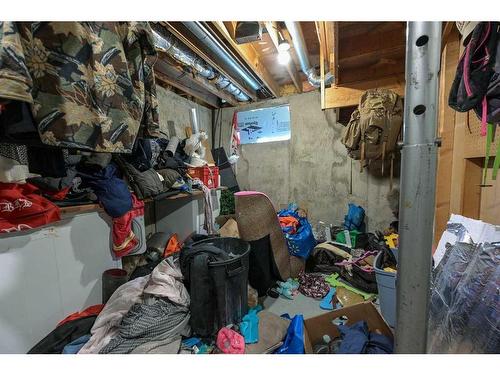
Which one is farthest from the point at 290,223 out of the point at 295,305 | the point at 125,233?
the point at 125,233

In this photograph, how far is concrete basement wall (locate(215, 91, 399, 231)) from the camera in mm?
3070

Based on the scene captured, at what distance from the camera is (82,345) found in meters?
1.12

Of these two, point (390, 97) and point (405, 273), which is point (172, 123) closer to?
point (390, 97)

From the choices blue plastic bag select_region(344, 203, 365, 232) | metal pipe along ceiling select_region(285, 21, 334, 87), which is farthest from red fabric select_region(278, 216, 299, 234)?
metal pipe along ceiling select_region(285, 21, 334, 87)

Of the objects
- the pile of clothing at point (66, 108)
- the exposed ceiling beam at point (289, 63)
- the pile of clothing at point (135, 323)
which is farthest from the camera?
the exposed ceiling beam at point (289, 63)

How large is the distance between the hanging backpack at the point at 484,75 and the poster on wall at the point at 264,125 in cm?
265

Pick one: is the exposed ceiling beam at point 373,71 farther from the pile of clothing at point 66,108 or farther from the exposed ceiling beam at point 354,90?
the pile of clothing at point 66,108

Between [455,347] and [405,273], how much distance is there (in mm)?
594

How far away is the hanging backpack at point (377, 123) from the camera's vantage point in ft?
7.12

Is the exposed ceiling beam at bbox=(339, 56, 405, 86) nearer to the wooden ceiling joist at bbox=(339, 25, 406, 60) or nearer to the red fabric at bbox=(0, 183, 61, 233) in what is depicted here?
the wooden ceiling joist at bbox=(339, 25, 406, 60)

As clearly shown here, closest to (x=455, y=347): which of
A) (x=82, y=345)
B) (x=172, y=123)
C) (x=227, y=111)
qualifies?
(x=82, y=345)

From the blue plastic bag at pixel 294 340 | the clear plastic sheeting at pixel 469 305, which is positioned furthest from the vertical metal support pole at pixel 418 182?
the blue plastic bag at pixel 294 340

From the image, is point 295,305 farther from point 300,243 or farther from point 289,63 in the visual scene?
point 289,63

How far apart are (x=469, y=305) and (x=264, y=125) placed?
317cm
